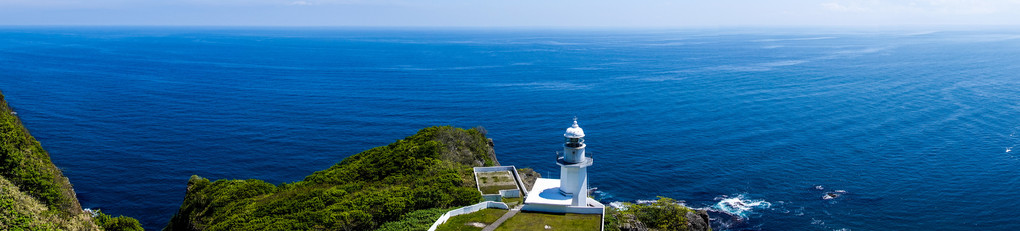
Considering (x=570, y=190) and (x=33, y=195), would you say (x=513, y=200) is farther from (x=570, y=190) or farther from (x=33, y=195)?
(x=33, y=195)

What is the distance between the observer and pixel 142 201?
182 ft

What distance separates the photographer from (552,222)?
111 ft

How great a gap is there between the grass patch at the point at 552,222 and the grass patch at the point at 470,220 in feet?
3.99

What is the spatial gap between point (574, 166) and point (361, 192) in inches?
592

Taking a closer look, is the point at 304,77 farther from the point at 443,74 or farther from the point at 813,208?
the point at 813,208

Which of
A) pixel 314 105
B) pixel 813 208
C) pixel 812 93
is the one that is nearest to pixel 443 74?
pixel 314 105

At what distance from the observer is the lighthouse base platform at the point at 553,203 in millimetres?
35281

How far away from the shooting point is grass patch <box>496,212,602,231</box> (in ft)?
109

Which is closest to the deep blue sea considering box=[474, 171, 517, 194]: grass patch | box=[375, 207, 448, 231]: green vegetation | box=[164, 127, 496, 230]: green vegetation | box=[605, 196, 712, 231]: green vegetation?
box=[605, 196, 712, 231]: green vegetation

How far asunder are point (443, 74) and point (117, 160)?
8353 cm

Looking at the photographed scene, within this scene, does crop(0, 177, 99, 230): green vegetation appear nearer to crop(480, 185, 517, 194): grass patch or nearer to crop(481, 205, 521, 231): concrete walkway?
crop(481, 205, 521, 231): concrete walkway

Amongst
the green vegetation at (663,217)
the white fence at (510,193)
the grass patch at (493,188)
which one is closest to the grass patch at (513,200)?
the white fence at (510,193)

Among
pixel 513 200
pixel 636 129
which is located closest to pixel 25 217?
pixel 513 200

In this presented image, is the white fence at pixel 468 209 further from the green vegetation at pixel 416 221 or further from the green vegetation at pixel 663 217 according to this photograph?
the green vegetation at pixel 663 217
